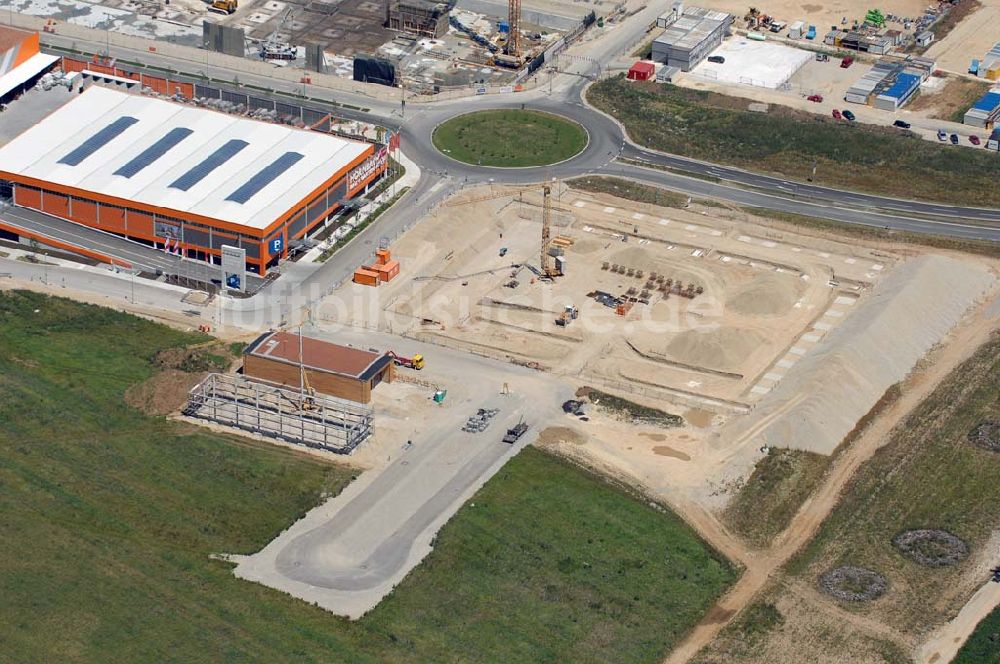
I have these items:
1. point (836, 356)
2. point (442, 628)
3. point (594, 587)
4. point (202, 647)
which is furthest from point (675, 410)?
point (202, 647)

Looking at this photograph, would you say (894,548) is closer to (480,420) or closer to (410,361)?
(480,420)

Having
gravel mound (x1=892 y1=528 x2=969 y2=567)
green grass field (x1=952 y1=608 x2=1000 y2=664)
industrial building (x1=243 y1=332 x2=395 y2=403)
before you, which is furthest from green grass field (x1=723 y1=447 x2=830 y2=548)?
industrial building (x1=243 y1=332 x2=395 y2=403)

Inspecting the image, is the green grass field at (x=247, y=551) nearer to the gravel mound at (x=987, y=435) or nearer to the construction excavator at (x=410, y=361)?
the construction excavator at (x=410, y=361)

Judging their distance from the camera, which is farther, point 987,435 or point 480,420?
point 480,420

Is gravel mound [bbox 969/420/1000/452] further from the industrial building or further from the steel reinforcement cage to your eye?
the steel reinforcement cage

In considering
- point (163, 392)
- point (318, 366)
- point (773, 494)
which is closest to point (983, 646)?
point (773, 494)

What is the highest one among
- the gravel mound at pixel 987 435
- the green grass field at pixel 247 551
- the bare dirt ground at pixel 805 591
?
the gravel mound at pixel 987 435

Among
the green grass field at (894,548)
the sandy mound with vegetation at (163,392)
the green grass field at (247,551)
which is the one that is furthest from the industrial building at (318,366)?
the green grass field at (894,548)
